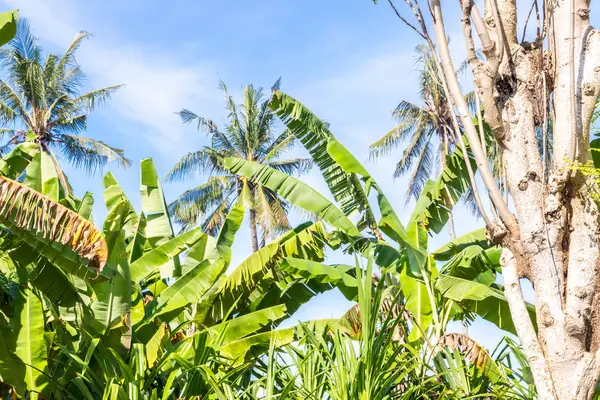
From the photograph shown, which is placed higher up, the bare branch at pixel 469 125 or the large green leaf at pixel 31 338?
the bare branch at pixel 469 125

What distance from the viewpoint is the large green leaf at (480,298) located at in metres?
7.59

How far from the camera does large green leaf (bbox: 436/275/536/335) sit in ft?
24.9

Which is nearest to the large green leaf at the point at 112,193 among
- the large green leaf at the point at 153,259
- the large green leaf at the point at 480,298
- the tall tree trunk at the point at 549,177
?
the large green leaf at the point at 153,259

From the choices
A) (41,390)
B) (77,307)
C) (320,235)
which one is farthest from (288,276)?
(41,390)

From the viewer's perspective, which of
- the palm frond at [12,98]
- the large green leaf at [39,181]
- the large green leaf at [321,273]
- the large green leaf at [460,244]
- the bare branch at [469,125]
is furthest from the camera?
the palm frond at [12,98]

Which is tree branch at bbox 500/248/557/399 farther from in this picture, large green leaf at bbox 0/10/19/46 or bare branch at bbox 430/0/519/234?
large green leaf at bbox 0/10/19/46

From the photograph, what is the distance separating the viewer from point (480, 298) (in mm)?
7559

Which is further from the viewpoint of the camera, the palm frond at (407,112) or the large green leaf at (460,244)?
the palm frond at (407,112)

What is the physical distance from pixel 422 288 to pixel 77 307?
371cm

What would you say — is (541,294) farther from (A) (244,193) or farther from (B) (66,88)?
(B) (66,88)

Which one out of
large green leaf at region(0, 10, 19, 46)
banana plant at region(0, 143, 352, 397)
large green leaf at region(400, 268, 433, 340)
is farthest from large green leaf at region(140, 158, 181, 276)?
large green leaf at region(400, 268, 433, 340)

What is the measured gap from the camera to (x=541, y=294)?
15.7 feet

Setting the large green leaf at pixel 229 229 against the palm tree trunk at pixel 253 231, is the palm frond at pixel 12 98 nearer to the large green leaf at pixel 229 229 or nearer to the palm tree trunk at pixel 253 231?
the palm tree trunk at pixel 253 231

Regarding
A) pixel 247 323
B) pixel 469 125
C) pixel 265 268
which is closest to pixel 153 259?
pixel 247 323
